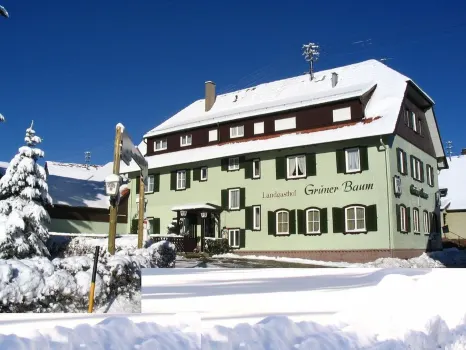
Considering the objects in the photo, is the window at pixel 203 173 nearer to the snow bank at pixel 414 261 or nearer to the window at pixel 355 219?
the snow bank at pixel 414 261

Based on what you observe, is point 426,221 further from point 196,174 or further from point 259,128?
point 196,174

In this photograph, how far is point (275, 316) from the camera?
4.34 meters

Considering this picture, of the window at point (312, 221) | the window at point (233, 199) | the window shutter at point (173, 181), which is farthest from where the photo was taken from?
the window shutter at point (173, 181)

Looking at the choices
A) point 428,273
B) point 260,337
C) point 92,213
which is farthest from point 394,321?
point 92,213

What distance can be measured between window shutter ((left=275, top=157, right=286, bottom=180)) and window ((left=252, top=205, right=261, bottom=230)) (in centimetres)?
198

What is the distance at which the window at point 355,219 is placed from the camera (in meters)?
20.9

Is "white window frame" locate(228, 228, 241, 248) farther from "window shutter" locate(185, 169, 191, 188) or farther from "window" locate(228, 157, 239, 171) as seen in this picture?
"window shutter" locate(185, 169, 191, 188)

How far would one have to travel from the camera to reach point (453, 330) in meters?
5.30

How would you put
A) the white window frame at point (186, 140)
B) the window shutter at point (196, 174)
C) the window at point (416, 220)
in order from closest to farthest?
the window at point (416, 220), the window shutter at point (196, 174), the white window frame at point (186, 140)

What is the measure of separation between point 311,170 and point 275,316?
18539mm

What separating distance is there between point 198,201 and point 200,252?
12.3 feet

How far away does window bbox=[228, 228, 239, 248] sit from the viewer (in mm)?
24648

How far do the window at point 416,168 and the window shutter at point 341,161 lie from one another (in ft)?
13.5

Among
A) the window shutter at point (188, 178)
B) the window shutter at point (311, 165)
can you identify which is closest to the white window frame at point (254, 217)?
the window shutter at point (311, 165)
